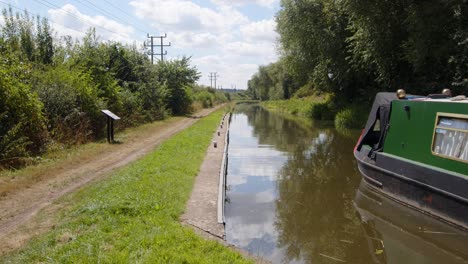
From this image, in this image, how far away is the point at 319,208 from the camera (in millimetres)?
7391

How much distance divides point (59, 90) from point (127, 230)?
8926mm

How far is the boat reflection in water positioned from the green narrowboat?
7.8 inches

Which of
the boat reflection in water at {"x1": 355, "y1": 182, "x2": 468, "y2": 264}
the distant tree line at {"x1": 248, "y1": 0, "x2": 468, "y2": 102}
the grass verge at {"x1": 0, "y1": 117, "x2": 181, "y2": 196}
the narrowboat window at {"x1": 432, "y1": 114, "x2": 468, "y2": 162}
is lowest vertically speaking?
the boat reflection in water at {"x1": 355, "y1": 182, "x2": 468, "y2": 264}

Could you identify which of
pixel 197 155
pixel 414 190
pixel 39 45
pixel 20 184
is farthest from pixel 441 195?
pixel 39 45

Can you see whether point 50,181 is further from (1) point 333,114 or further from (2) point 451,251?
(1) point 333,114

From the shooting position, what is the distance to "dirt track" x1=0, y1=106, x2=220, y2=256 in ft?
17.0

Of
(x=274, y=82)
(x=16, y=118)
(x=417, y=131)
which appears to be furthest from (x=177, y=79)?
(x=274, y=82)

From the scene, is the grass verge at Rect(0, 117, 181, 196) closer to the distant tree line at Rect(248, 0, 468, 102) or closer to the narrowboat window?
the narrowboat window

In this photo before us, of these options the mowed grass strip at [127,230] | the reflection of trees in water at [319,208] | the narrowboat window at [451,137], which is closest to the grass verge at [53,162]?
the mowed grass strip at [127,230]

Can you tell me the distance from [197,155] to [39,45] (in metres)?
10.0

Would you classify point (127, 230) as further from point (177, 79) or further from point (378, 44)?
point (177, 79)

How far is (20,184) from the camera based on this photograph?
7.48 meters

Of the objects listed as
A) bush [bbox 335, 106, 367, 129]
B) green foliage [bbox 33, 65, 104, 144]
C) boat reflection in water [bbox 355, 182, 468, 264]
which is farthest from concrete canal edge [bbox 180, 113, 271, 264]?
bush [bbox 335, 106, 367, 129]

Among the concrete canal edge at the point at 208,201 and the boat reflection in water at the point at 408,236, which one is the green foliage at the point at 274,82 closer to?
the concrete canal edge at the point at 208,201
